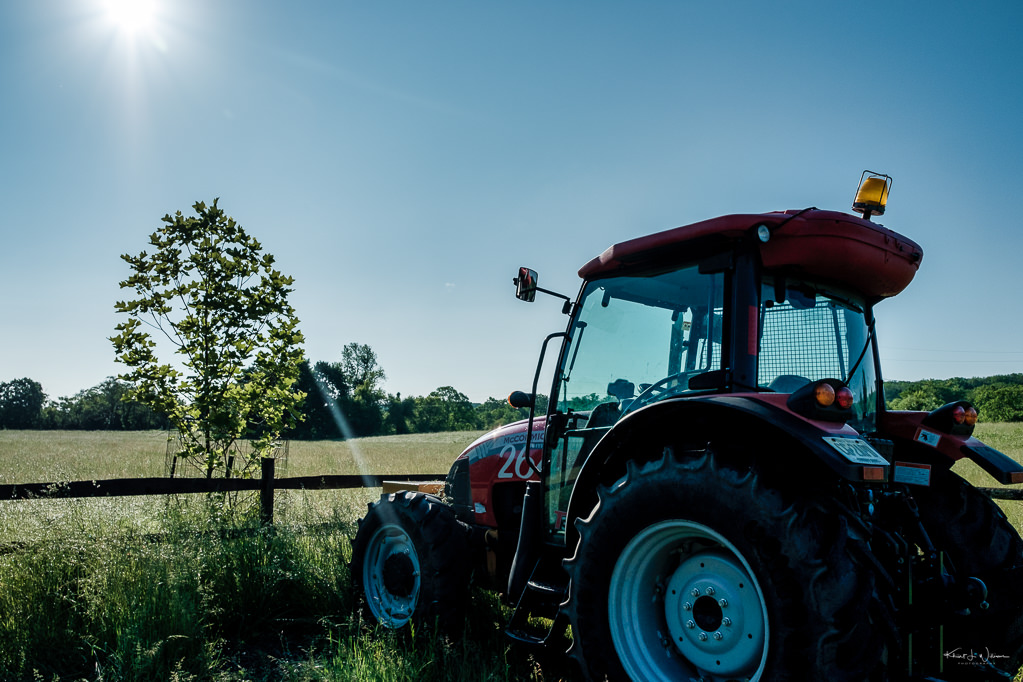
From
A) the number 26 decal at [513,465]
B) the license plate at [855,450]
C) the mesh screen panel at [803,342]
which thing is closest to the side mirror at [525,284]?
the number 26 decal at [513,465]

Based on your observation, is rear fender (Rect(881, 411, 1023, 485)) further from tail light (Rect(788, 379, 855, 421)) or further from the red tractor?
tail light (Rect(788, 379, 855, 421))

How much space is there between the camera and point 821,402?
257 cm

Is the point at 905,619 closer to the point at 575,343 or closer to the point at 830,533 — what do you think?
the point at 830,533

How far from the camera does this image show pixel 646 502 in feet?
9.26

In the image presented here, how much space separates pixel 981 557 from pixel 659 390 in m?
1.82

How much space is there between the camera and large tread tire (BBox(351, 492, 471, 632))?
165 inches

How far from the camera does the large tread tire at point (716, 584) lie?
2.31 meters

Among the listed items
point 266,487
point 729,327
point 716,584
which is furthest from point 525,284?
point 266,487

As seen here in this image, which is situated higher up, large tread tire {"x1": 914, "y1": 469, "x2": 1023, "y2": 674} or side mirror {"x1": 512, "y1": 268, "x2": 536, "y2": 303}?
side mirror {"x1": 512, "y1": 268, "x2": 536, "y2": 303}

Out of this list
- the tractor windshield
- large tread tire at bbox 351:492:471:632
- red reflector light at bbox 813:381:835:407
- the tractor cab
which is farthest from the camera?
large tread tire at bbox 351:492:471:632

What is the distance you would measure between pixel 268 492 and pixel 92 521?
2.09m

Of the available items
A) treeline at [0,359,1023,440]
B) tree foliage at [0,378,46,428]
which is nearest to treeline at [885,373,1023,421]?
treeline at [0,359,1023,440]

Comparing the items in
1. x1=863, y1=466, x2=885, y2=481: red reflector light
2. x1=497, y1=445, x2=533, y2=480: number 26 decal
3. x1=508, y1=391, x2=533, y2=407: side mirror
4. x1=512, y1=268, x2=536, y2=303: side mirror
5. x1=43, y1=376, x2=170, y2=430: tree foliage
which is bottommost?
x1=43, y1=376, x2=170, y2=430: tree foliage

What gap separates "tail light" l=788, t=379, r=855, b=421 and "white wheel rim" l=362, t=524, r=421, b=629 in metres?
2.73
